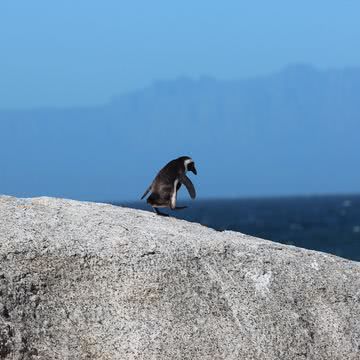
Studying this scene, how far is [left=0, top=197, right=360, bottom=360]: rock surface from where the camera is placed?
11.3 meters

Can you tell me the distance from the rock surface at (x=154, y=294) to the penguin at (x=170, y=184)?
1.01 meters

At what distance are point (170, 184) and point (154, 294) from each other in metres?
2.78

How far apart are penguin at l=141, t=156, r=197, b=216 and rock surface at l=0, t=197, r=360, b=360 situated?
1011mm

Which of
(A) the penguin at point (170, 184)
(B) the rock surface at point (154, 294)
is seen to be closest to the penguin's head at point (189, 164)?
(A) the penguin at point (170, 184)

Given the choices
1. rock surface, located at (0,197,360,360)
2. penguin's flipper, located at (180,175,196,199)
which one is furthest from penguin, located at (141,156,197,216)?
rock surface, located at (0,197,360,360)

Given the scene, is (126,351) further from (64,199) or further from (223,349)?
(64,199)

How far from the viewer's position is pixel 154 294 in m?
11.7

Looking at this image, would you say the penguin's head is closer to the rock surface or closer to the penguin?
the penguin

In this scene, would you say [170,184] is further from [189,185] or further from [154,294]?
[154,294]

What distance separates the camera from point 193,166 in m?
14.9

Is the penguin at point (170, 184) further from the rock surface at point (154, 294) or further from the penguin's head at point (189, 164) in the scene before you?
the rock surface at point (154, 294)

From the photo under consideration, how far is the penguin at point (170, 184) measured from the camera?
1408 cm

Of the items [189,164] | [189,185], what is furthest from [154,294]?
[189,164]

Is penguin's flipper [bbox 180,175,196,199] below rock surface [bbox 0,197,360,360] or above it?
above
